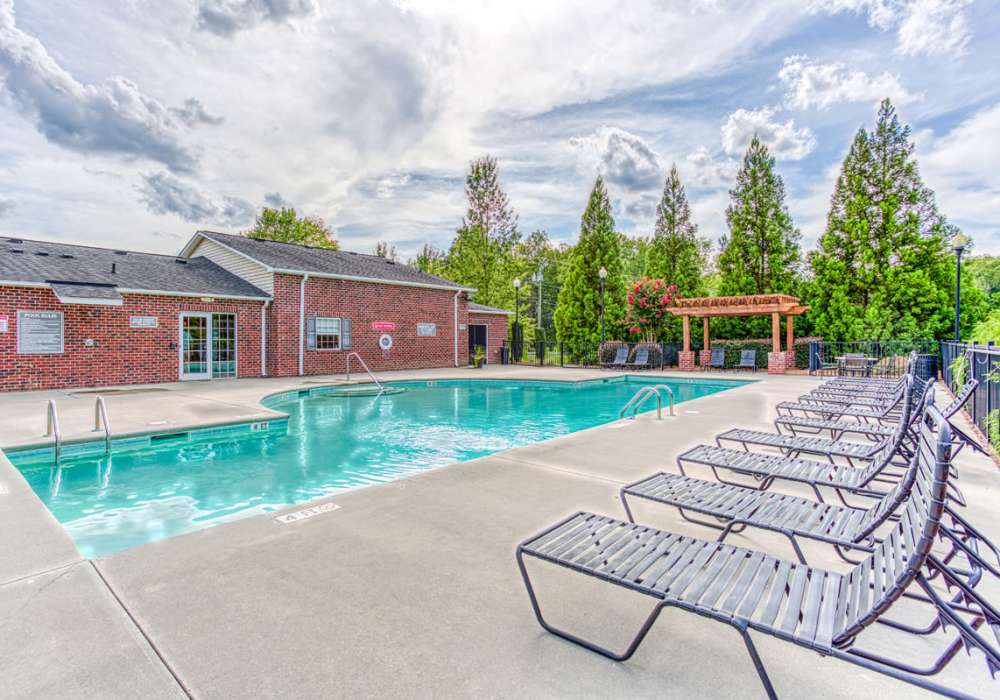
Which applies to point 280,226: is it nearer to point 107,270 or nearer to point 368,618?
point 107,270

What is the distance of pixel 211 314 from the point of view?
47.1ft

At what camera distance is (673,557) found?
201 cm

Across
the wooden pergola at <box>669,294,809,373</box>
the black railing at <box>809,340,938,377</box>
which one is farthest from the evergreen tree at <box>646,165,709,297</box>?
the black railing at <box>809,340,938,377</box>

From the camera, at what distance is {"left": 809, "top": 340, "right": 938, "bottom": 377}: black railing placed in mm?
14097

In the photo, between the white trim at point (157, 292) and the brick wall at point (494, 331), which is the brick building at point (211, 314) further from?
the brick wall at point (494, 331)

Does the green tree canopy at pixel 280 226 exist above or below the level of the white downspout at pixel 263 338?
above

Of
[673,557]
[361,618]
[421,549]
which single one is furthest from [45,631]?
[673,557]

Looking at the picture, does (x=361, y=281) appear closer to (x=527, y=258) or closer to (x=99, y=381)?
(x=99, y=381)

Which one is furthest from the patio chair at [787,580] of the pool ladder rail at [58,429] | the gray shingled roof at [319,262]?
the gray shingled roof at [319,262]

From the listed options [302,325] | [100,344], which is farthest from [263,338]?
[100,344]

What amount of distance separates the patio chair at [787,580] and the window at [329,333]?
14.9 m

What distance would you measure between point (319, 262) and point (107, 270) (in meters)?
6.04

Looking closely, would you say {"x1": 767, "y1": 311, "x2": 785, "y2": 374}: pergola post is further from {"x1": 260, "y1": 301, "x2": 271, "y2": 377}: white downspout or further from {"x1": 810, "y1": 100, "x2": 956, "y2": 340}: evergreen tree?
{"x1": 260, "y1": 301, "x2": 271, "y2": 377}: white downspout

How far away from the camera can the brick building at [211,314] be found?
11766 mm
